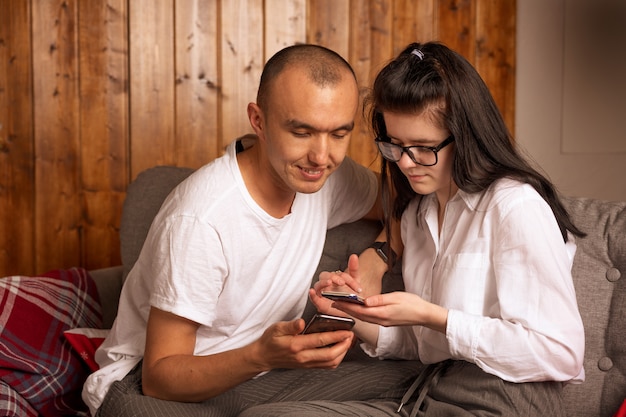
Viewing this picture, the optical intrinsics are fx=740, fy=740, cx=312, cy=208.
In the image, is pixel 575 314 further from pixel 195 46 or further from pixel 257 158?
pixel 195 46

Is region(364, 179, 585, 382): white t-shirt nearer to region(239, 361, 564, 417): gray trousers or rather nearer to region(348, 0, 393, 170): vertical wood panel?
region(239, 361, 564, 417): gray trousers

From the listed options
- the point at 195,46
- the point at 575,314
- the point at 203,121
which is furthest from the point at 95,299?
the point at 575,314

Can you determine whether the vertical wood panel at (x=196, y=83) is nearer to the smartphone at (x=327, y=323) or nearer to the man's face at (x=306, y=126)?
the man's face at (x=306, y=126)

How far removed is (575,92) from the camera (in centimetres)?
341

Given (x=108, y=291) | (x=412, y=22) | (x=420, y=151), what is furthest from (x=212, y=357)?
(x=412, y=22)

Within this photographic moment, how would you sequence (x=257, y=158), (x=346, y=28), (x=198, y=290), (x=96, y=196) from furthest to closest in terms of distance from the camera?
(x=346, y=28) < (x=96, y=196) < (x=257, y=158) < (x=198, y=290)

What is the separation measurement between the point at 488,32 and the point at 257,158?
6.89 feet

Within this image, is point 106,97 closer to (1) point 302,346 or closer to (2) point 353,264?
(2) point 353,264

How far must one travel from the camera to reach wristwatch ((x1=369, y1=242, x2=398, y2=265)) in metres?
2.12

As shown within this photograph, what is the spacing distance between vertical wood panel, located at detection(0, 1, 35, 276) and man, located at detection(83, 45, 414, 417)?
47.2 inches

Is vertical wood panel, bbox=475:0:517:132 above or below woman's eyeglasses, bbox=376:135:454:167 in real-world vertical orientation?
above

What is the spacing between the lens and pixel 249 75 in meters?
3.27

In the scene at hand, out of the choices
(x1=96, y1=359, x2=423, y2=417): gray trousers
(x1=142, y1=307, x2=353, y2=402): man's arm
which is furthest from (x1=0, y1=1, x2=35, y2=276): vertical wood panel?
(x1=142, y1=307, x2=353, y2=402): man's arm

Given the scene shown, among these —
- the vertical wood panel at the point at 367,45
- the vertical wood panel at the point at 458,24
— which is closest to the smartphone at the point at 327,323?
the vertical wood panel at the point at 367,45
